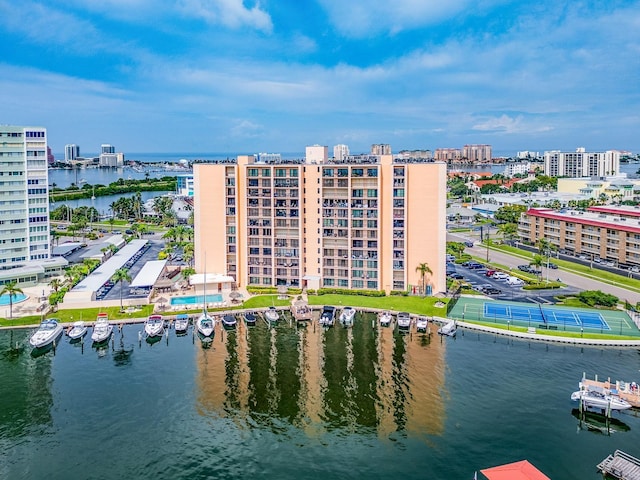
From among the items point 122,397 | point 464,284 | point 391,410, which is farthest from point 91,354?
point 464,284

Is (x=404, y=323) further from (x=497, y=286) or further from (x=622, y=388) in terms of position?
(x=622, y=388)

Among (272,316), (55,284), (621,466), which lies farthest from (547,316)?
(55,284)

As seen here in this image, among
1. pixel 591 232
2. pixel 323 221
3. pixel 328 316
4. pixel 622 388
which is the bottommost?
pixel 622 388

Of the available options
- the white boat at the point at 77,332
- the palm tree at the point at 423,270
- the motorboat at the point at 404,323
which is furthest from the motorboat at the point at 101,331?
the palm tree at the point at 423,270

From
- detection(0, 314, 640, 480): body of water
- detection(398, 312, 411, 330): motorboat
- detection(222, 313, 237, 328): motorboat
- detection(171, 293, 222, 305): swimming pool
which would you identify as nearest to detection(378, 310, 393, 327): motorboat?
detection(398, 312, 411, 330): motorboat

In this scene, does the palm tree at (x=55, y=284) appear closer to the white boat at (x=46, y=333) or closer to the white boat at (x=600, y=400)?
the white boat at (x=46, y=333)

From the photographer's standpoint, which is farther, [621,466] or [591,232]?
[591,232]
